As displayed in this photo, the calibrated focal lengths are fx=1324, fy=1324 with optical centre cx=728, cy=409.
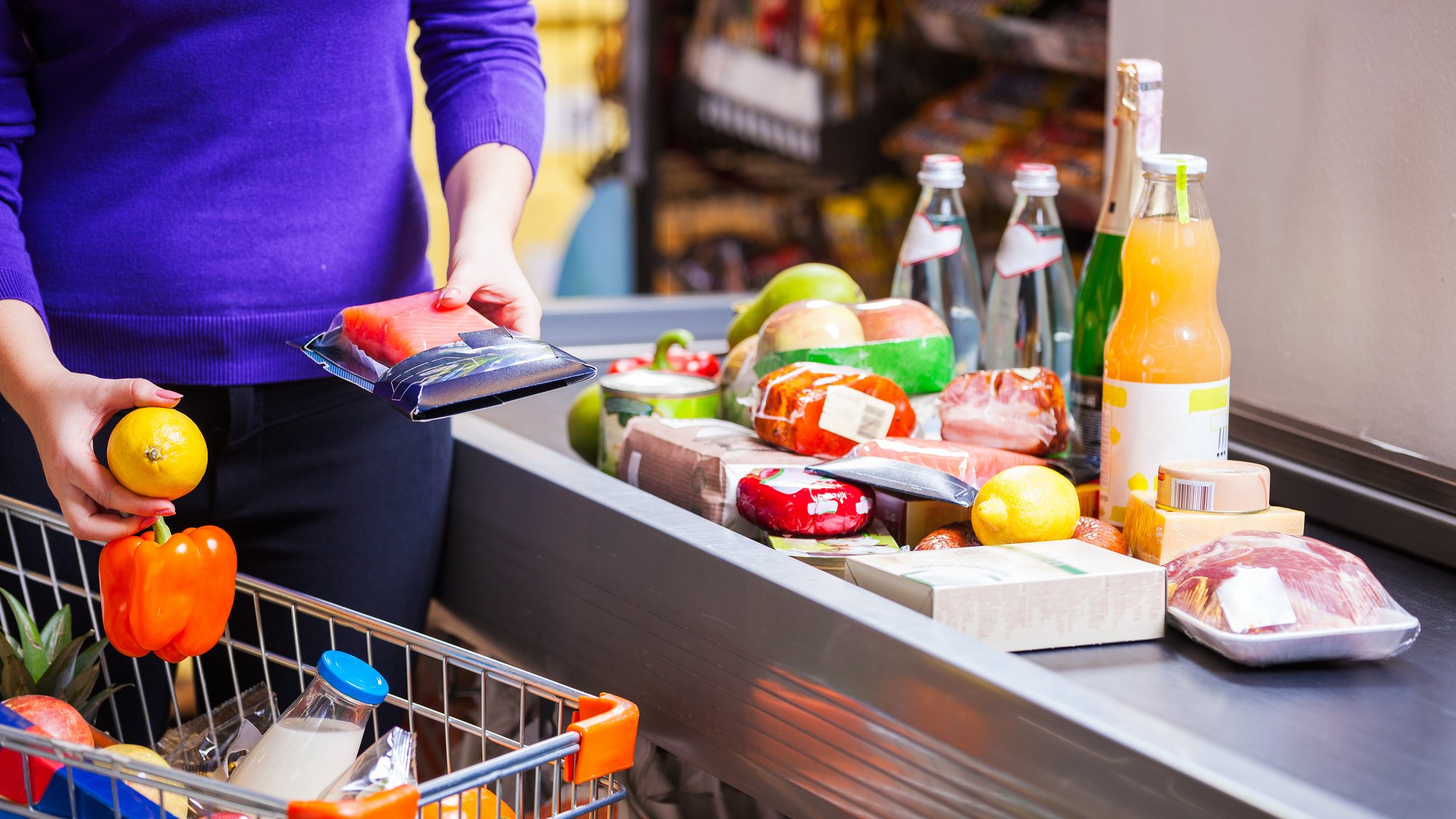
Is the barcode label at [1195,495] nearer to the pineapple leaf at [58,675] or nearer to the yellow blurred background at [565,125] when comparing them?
the pineapple leaf at [58,675]

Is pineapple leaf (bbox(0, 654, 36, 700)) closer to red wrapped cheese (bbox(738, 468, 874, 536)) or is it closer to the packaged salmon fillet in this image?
the packaged salmon fillet

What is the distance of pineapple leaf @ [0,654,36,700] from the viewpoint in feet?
3.39

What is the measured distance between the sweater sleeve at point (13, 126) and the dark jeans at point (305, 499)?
181 millimetres

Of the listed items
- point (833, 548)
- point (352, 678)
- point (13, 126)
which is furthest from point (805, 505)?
point (13, 126)

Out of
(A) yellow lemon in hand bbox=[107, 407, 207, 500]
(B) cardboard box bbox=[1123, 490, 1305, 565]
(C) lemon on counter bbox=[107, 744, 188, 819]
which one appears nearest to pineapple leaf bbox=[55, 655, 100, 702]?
(C) lemon on counter bbox=[107, 744, 188, 819]

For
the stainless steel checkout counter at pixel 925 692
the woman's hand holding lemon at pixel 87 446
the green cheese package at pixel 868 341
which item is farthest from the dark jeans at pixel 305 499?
the green cheese package at pixel 868 341

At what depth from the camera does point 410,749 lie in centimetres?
88

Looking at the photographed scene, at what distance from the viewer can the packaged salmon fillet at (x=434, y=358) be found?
0.95 metres

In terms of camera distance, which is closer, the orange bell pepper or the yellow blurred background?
the orange bell pepper

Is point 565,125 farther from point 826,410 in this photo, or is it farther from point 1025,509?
point 1025,509

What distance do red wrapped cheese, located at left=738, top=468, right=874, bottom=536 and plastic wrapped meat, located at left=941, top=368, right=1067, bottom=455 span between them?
16 cm

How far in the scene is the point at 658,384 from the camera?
52.7 inches

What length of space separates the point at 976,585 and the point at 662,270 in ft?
12.1

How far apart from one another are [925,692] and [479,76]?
0.79 metres
